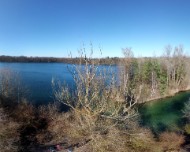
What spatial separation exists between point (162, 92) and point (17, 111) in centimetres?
3035

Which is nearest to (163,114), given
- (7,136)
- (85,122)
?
(85,122)

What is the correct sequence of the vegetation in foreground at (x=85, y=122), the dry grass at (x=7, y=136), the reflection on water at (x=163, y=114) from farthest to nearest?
the reflection on water at (x=163, y=114) → the dry grass at (x=7, y=136) → the vegetation in foreground at (x=85, y=122)

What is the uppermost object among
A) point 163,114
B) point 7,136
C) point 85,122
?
point 85,122

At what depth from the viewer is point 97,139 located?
1356cm

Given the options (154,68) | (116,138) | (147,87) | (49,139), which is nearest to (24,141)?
(49,139)

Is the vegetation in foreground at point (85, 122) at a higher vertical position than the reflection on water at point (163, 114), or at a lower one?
higher

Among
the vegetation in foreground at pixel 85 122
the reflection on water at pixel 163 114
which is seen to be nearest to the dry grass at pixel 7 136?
the vegetation in foreground at pixel 85 122

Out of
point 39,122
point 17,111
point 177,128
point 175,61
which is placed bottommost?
point 177,128

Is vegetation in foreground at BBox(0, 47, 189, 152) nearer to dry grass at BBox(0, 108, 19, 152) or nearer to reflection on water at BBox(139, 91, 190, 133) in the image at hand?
dry grass at BBox(0, 108, 19, 152)

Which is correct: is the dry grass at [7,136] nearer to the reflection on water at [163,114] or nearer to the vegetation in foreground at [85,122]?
the vegetation in foreground at [85,122]

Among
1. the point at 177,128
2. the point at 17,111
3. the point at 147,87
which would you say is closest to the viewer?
the point at 17,111

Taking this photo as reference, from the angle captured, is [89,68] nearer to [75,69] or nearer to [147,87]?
[75,69]

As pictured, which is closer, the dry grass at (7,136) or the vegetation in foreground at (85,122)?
the vegetation in foreground at (85,122)

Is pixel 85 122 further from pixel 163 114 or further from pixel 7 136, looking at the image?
pixel 163 114
